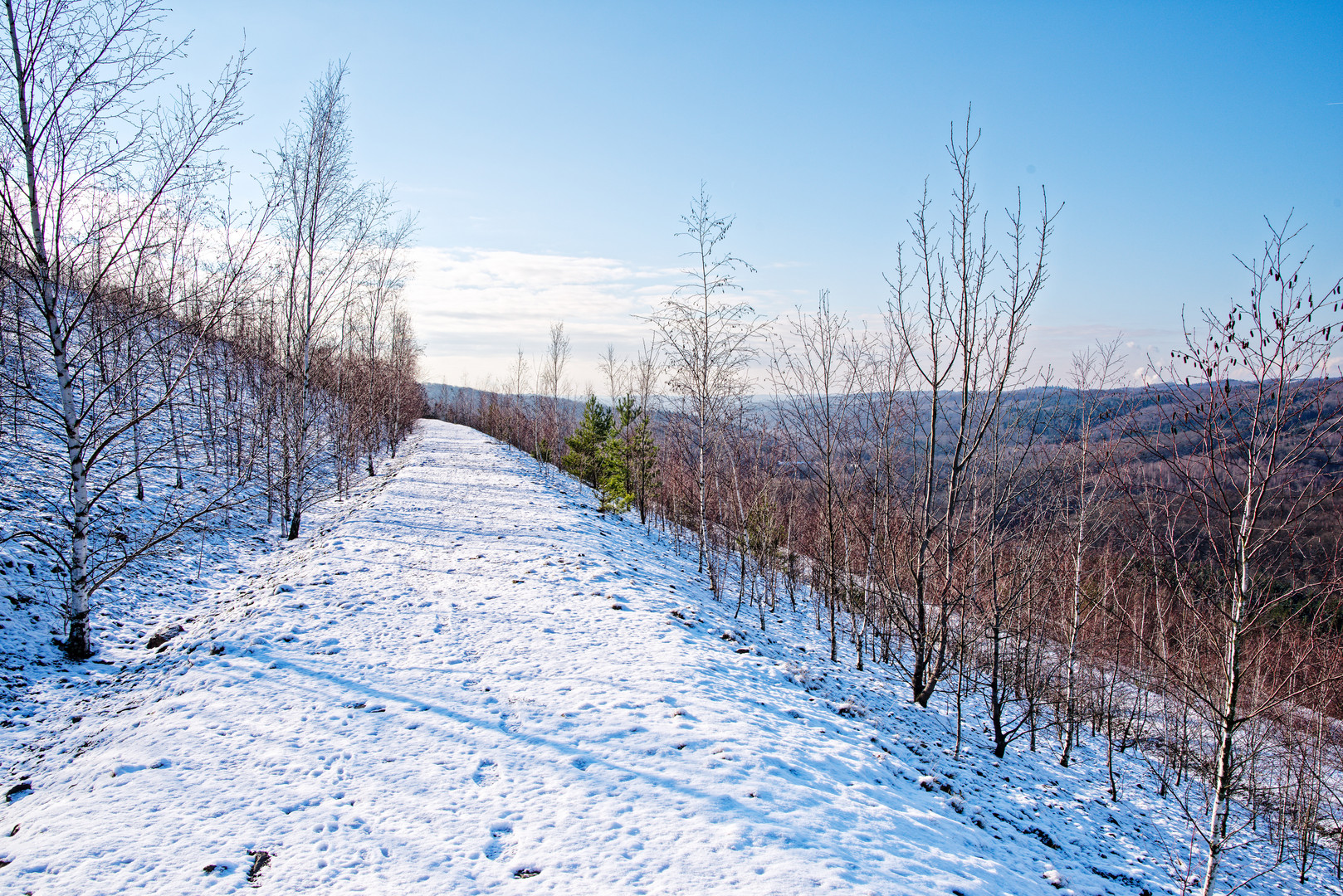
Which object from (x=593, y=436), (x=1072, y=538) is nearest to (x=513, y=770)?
(x=1072, y=538)

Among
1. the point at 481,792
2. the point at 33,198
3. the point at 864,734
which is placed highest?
the point at 33,198

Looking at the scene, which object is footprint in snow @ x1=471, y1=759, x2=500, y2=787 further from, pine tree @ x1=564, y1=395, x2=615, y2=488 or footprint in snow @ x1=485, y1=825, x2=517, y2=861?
pine tree @ x1=564, y1=395, x2=615, y2=488

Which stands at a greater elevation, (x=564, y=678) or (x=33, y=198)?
→ (x=33, y=198)

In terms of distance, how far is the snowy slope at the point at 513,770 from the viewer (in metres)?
3.15

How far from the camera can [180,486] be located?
12266mm

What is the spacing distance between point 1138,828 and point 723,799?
Result: 6506 mm

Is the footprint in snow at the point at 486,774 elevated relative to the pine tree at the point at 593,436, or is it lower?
lower

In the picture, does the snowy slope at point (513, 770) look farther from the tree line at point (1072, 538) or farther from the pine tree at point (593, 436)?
the pine tree at point (593, 436)

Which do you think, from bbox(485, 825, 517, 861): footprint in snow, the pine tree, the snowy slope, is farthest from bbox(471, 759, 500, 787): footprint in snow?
the pine tree

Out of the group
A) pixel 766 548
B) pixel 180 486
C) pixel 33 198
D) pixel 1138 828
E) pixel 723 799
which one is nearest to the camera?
pixel 723 799

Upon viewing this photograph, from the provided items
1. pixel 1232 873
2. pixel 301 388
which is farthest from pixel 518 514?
pixel 1232 873

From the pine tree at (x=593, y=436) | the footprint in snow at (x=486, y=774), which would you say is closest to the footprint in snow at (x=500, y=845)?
the footprint in snow at (x=486, y=774)

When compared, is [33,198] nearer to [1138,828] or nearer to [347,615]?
[347,615]

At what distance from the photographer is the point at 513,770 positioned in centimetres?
401
